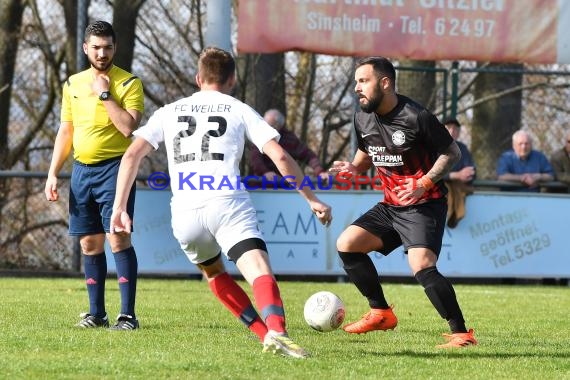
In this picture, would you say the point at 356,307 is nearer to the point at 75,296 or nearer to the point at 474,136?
the point at 75,296

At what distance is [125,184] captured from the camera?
6.30 metres

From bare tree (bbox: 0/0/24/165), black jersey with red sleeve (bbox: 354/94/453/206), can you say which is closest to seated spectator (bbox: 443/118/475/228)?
bare tree (bbox: 0/0/24/165)

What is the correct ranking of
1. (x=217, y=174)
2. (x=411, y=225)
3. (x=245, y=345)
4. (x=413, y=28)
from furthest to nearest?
(x=413, y=28), (x=411, y=225), (x=245, y=345), (x=217, y=174)

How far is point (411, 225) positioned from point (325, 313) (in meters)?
0.79

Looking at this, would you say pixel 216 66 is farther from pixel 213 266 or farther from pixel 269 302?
pixel 269 302

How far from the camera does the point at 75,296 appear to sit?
1080 cm

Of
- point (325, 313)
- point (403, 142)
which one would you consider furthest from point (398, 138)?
point (325, 313)

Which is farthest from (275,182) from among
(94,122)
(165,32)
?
(94,122)

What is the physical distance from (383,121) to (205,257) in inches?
63.3

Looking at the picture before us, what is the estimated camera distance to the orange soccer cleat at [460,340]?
7123 millimetres

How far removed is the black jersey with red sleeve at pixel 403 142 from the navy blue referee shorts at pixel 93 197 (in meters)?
1.69

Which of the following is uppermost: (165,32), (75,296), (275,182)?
(165,32)

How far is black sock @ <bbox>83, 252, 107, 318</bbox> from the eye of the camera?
316 inches

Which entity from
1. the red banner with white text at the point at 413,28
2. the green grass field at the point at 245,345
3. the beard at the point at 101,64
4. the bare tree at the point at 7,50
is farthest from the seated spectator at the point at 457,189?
the beard at the point at 101,64
